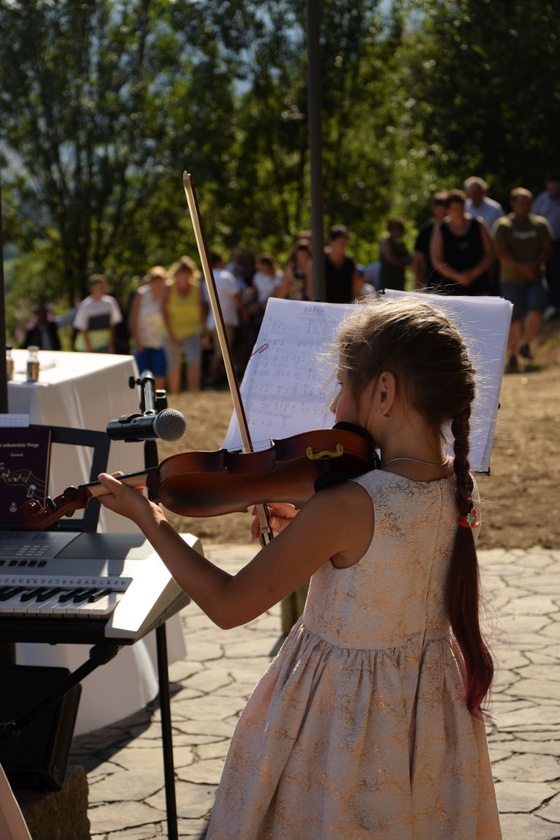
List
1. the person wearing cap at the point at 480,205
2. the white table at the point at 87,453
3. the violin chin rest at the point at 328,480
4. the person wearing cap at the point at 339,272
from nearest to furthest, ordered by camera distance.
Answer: the violin chin rest at the point at 328,480, the white table at the point at 87,453, the person wearing cap at the point at 339,272, the person wearing cap at the point at 480,205

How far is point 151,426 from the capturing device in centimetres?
273

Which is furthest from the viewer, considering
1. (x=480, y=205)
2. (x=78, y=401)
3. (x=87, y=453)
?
(x=480, y=205)

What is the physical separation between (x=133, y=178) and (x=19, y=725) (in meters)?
25.0

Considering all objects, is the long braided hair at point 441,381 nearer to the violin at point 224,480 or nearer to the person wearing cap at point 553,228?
the violin at point 224,480

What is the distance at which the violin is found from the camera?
2465mm

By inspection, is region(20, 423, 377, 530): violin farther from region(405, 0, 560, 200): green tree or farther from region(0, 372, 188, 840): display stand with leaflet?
region(405, 0, 560, 200): green tree

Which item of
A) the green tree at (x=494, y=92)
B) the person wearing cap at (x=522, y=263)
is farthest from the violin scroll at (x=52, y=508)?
the green tree at (x=494, y=92)

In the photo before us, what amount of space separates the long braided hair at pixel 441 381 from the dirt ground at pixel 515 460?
4.63 m

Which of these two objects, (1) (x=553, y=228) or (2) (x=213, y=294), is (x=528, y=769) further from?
(1) (x=553, y=228)

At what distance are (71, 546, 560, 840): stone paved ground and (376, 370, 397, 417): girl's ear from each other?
998mm

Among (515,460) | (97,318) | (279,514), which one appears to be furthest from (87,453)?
(97,318)

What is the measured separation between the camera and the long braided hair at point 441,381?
7.86 feet

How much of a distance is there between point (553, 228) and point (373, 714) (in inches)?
495

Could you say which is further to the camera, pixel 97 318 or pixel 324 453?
pixel 97 318
